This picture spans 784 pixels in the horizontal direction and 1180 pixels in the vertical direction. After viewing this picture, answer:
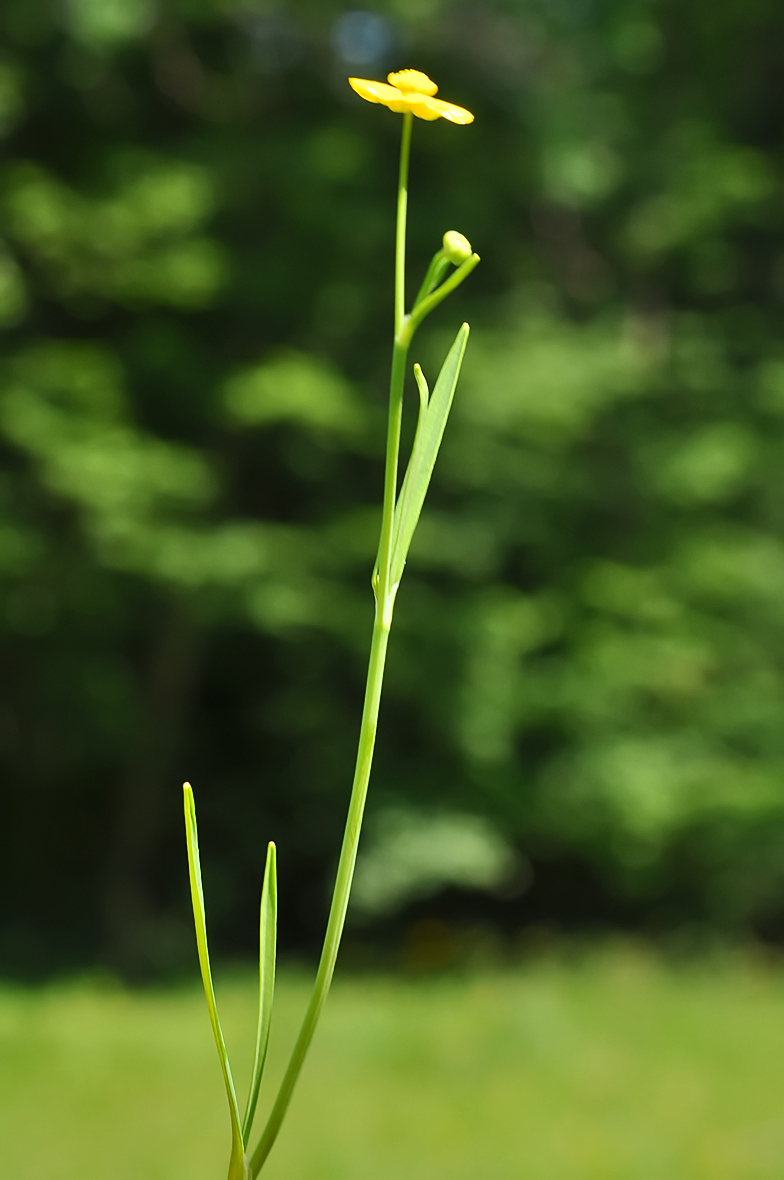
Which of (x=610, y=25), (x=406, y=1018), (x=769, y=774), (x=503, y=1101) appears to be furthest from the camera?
(x=769, y=774)

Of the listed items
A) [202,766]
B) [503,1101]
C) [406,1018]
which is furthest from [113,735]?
[503,1101]

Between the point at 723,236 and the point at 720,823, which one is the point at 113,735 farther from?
the point at 723,236

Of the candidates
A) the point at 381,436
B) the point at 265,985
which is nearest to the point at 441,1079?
the point at 381,436

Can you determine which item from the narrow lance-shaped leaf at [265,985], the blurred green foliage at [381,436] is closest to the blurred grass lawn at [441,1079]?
the blurred green foliage at [381,436]

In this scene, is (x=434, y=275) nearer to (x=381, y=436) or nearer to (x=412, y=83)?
(x=412, y=83)

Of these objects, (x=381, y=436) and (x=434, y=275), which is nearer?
(x=434, y=275)

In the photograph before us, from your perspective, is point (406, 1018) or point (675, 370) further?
point (675, 370)
